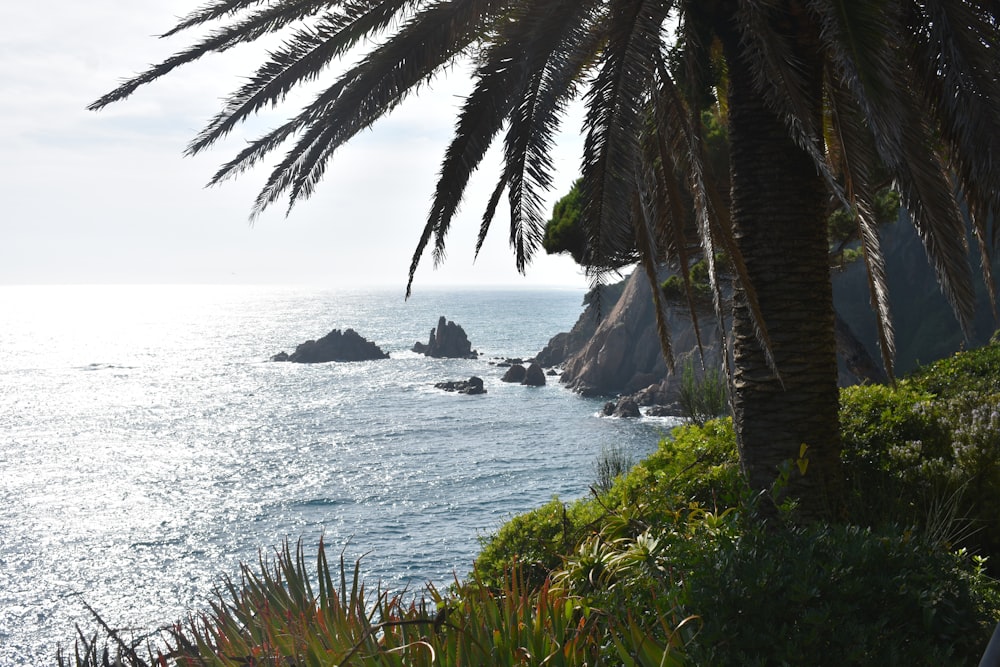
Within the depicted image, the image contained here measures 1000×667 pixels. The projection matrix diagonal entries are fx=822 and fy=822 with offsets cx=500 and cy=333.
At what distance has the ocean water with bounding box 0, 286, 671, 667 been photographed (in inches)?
1355

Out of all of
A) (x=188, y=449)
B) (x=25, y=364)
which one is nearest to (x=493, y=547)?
(x=188, y=449)

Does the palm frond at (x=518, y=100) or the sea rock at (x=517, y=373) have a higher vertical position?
the palm frond at (x=518, y=100)

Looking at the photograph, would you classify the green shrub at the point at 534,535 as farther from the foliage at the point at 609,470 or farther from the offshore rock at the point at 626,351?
the offshore rock at the point at 626,351

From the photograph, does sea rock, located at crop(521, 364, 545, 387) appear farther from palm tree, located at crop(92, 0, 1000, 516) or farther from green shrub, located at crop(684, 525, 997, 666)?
green shrub, located at crop(684, 525, 997, 666)

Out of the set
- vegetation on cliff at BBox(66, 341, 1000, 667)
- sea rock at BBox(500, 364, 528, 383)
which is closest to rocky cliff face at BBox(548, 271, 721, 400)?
sea rock at BBox(500, 364, 528, 383)

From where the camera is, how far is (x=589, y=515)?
784 centimetres

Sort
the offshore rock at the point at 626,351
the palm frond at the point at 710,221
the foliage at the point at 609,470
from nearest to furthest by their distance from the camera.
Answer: the palm frond at the point at 710,221
the foliage at the point at 609,470
the offshore rock at the point at 626,351

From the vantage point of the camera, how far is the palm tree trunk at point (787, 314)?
226 inches

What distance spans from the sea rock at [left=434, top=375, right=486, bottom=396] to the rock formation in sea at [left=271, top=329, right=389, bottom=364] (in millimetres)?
28146

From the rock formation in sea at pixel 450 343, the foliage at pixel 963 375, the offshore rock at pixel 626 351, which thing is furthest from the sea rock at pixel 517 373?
the foliage at pixel 963 375

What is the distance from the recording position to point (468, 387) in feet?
258

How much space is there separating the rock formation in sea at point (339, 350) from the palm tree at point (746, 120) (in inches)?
4006

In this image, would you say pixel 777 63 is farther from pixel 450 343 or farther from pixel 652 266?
pixel 450 343

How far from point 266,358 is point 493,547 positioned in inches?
4439
